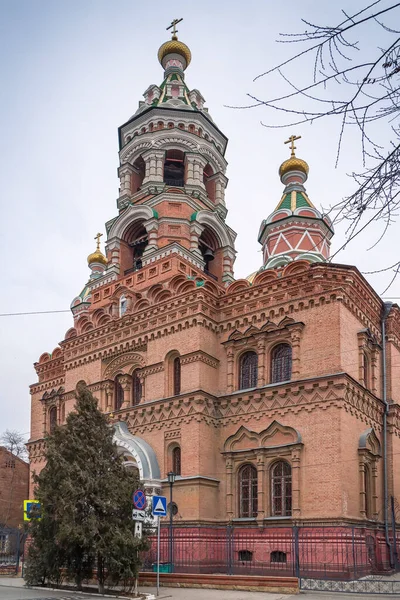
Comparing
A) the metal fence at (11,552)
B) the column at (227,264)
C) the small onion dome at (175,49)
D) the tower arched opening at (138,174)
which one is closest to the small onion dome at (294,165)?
the column at (227,264)

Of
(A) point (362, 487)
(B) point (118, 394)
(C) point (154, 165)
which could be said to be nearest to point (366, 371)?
(A) point (362, 487)

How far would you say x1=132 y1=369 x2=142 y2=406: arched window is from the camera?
2264 cm

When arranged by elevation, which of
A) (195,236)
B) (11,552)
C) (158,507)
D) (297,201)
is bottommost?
(11,552)

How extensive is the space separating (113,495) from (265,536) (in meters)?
5.99

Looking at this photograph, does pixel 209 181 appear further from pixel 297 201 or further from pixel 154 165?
pixel 297 201

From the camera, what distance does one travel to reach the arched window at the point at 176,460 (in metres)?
20.3

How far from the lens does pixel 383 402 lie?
2061 cm

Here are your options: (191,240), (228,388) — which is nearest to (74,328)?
(191,240)

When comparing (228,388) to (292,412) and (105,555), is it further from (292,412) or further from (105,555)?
(105,555)

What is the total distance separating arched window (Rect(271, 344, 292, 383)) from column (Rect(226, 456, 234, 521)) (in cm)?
286

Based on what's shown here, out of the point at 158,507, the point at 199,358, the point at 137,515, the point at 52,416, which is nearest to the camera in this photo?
the point at 137,515

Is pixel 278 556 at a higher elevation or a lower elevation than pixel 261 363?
lower

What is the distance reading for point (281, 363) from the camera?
1995 centimetres

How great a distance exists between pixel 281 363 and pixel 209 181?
453 inches
